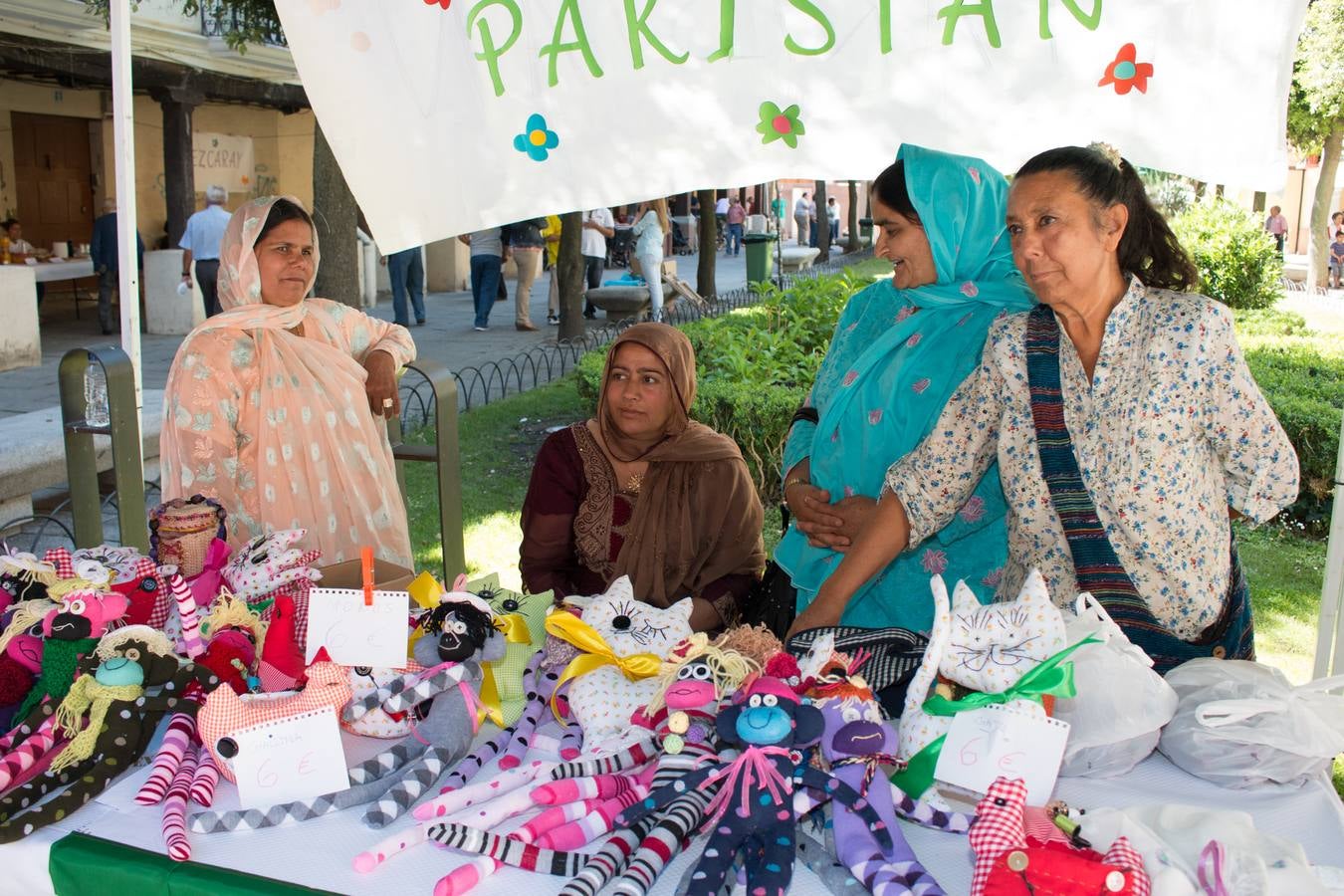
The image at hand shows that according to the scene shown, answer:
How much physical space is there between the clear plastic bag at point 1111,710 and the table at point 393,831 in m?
0.04

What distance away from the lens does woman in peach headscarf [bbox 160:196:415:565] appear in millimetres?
2750

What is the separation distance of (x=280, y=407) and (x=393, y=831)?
1549 millimetres

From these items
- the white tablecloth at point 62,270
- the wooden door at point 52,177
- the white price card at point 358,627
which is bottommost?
the white price card at point 358,627

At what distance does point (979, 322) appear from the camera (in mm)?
2344

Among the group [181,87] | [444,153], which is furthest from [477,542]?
[181,87]

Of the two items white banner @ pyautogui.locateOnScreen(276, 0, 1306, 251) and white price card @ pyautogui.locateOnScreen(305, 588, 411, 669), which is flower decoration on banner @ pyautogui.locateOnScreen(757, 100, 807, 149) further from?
white price card @ pyautogui.locateOnScreen(305, 588, 411, 669)

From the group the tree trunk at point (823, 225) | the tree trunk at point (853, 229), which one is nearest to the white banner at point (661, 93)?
the tree trunk at point (823, 225)

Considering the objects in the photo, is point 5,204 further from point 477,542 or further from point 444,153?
point 444,153

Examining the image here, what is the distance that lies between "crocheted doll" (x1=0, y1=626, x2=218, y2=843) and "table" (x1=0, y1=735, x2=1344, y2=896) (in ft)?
0.11

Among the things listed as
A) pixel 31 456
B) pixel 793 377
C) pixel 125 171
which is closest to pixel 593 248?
pixel 793 377

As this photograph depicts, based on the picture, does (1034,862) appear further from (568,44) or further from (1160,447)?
(568,44)

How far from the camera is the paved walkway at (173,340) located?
8.66 meters

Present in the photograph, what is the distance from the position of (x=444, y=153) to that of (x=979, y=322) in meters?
1.25

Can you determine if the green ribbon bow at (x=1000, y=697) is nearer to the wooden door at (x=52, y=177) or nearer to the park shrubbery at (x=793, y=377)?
the park shrubbery at (x=793, y=377)
